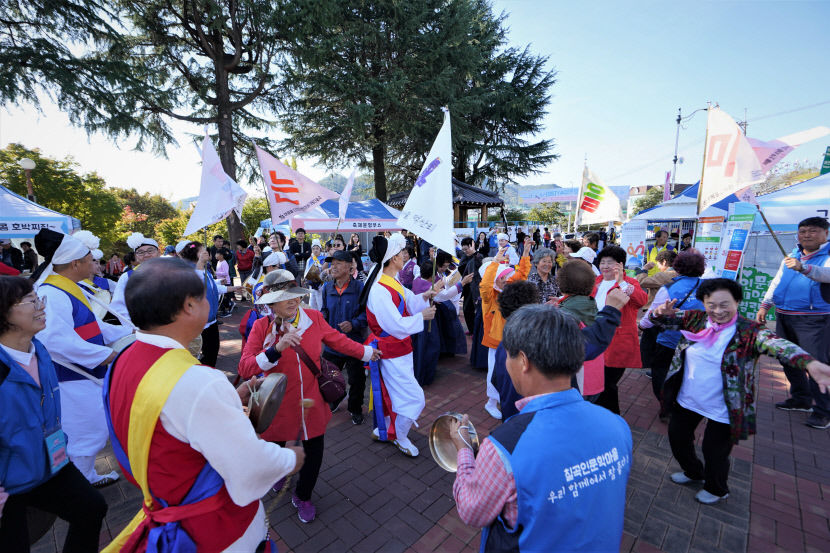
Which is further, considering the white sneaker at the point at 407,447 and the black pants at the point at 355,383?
the black pants at the point at 355,383

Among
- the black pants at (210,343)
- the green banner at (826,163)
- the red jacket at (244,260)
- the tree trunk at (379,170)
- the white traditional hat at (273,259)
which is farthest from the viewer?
the tree trunk at (379,170)

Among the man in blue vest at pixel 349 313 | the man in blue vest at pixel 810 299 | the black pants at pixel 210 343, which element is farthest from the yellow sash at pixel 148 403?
the man in blue vest at pixel 810 299

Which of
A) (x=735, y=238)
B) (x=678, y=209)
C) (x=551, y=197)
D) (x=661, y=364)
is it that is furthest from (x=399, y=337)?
(x=551, y=197)

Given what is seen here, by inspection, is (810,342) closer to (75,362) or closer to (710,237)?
(710,237)

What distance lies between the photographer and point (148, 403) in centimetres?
120

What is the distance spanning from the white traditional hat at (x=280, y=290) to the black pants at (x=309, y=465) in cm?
110

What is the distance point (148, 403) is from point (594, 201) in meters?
8.44

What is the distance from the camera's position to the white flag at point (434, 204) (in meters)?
3.64

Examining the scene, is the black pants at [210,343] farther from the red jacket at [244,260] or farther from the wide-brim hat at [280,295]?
the red jacket at [244,260]

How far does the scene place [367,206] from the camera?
47.9 feet

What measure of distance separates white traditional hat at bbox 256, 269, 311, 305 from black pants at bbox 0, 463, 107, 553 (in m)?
1.41

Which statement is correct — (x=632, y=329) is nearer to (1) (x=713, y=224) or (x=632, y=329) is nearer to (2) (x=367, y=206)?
(1) (x=713, y=224)

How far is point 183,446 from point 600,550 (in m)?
1.47

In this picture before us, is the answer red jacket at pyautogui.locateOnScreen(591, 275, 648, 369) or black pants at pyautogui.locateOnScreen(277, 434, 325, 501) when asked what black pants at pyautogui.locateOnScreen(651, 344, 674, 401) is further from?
black pants at pyautogui.locateOnScreen(277, 434, 325, 501)
